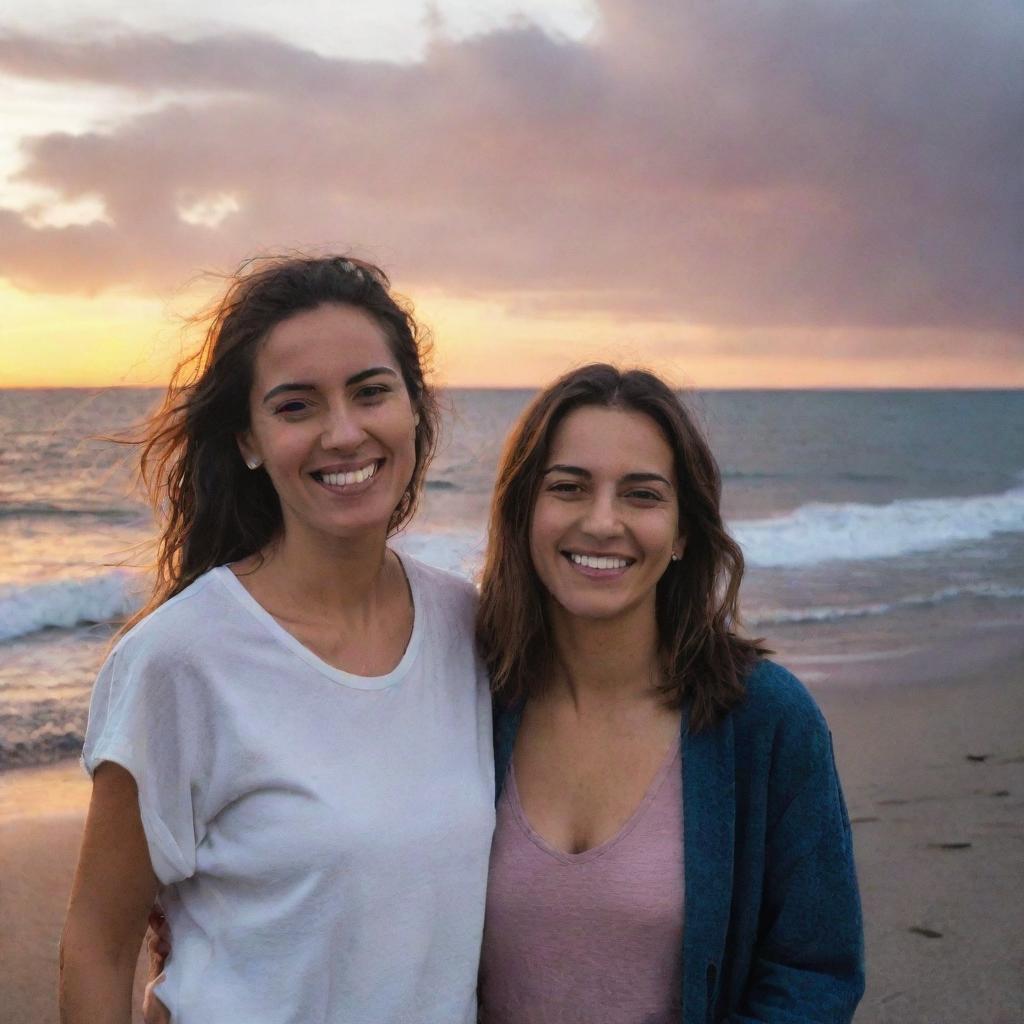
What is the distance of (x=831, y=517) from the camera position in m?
21.7

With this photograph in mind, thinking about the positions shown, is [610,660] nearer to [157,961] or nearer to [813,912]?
[813,912]

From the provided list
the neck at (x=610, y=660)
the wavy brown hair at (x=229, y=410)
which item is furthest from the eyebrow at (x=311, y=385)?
the neck at (x=610, y=660)

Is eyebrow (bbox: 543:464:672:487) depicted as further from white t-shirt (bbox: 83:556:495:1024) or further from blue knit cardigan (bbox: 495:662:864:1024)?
white t-shirt (bbox: 83:556:495:1024)

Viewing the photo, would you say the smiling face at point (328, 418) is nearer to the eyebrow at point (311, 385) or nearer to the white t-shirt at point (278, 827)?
the eyebrow at point (311, 385)

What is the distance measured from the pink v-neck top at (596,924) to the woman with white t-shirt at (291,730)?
3.9 inches

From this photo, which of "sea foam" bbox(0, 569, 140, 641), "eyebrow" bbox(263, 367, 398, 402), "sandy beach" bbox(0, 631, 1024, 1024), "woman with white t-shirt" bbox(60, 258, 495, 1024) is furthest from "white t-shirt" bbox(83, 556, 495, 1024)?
"sea foam" bbox(0, 569, 140, 641)

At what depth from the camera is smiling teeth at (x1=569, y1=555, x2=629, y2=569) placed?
3020 millimetres

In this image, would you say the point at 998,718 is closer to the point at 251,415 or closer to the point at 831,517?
the point at 251,415

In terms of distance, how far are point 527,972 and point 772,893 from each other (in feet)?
2.05

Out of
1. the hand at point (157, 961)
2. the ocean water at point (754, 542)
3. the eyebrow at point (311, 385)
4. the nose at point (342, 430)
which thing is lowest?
the ocean water at point (754, 542)

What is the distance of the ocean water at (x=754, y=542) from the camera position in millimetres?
9531

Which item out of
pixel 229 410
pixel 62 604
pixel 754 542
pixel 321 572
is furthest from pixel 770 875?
pixel 754 542

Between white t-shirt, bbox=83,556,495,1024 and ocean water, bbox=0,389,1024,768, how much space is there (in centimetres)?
90

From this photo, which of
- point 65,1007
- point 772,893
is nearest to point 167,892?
point 65,1007
